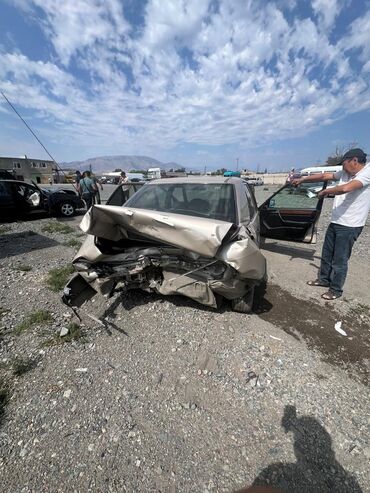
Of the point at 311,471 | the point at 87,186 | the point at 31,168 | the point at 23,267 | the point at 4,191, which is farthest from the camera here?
the point at 31,168

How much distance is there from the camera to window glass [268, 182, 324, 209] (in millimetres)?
4309

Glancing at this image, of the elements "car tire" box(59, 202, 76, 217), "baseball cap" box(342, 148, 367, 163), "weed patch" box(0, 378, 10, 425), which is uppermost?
"baseball cap" box(342, 148, 367, 163)

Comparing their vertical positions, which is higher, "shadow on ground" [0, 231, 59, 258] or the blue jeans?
the blue jeans

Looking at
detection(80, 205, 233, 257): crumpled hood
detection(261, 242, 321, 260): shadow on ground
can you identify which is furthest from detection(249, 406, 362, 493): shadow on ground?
detection(261, 242, 321, 260): shadow on ground

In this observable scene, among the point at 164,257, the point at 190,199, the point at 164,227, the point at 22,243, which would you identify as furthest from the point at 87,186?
the point at 164,227

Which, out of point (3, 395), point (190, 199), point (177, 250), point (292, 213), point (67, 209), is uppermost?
point (190, 199)

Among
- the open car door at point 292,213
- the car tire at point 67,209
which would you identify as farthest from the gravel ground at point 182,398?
the car tire at point 67,209

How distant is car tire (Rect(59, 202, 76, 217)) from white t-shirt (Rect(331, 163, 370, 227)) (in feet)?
29.1

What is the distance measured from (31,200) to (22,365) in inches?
296

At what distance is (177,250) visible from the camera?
95.3 inches

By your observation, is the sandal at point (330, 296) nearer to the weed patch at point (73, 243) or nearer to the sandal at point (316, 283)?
the sandal at point (316, 283)

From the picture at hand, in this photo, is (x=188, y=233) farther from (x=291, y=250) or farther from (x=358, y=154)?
(x=291, y=250)

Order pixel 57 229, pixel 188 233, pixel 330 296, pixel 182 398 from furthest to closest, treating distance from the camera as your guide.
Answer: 1. pixel 57 229
2. pixel 330 296
3. pixel 188 233
4. pixel 182 398

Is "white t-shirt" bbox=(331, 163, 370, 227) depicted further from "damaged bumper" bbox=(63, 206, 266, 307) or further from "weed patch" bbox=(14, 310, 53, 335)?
"weed patch" bbox=(14, 310, 53, 335)
